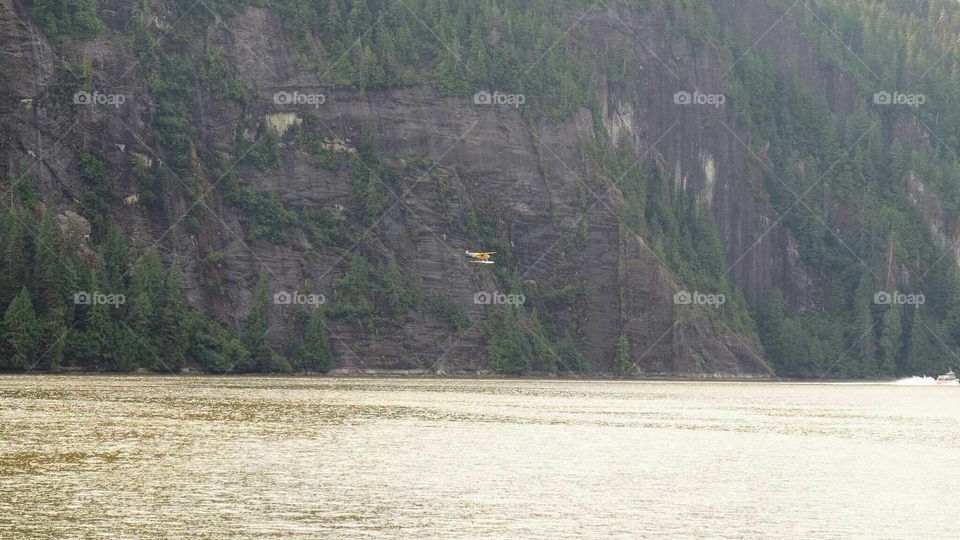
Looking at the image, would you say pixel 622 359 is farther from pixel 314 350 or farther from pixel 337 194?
pixel 314 350

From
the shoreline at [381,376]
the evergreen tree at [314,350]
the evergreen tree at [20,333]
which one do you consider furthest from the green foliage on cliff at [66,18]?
the evergreen tree at [20,333]

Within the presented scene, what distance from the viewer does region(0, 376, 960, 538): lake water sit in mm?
49219

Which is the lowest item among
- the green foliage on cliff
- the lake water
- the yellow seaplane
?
the lake water

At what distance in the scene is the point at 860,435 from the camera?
3612 inches

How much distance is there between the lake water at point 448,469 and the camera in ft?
161

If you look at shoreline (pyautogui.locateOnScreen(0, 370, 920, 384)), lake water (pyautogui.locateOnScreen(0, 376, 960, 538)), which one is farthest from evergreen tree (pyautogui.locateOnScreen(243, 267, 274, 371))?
lake water (pyautogui.locateOnScreen(0, 376, 960, 538))

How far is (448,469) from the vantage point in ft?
210

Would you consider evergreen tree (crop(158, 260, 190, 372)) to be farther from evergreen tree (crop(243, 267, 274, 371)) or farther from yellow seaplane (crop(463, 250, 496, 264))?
yellow seaplane (crop(463, 250, 496, 264))

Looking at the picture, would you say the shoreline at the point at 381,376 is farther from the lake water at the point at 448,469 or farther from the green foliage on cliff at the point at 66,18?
the green foliage on cliff at the point at 66,18

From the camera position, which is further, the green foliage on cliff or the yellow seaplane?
the yellow seaplane

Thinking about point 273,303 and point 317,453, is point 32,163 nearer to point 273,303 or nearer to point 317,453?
point 273,303

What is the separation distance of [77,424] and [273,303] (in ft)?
307

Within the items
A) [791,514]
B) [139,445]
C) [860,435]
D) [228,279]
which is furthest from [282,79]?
[791,514]

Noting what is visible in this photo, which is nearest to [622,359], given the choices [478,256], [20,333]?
[478,256]
